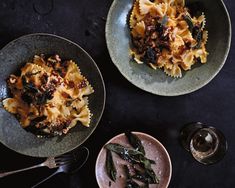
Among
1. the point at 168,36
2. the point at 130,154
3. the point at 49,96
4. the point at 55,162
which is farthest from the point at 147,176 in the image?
the point at 168,36

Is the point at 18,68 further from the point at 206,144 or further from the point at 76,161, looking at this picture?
the point at 206,144

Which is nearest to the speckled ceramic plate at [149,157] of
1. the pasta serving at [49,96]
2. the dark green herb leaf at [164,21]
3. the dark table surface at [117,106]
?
the dark table surface at [117,106]

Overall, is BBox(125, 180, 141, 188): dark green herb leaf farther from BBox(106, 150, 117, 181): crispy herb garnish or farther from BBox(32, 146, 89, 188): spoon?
BBox(32, 146, 89, 188): spoon

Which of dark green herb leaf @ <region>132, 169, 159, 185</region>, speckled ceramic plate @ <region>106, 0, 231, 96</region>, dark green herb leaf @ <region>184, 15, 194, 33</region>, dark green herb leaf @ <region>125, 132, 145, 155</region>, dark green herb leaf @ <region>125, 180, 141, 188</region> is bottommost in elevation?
dark green herb leaf @ <region>125, 180, 141, 188</region>

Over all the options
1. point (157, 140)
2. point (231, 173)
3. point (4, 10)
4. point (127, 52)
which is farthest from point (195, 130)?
point (4, 10)

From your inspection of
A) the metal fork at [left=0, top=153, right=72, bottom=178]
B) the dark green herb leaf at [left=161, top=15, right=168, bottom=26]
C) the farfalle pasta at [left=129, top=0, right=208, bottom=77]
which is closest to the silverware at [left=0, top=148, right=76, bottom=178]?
the metal fork at [left=0, top=153, right=72, bottom=178]

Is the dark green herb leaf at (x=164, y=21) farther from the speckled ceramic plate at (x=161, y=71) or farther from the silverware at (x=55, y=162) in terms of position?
the silverware at (x=55, y=162)

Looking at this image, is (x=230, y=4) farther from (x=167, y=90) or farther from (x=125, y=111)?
(x=125, y=111)

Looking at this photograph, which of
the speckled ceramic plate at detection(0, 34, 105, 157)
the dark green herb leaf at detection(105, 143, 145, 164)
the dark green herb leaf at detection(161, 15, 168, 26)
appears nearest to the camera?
the speckled ceramic plate at detection(0, 34, 105, 157)
